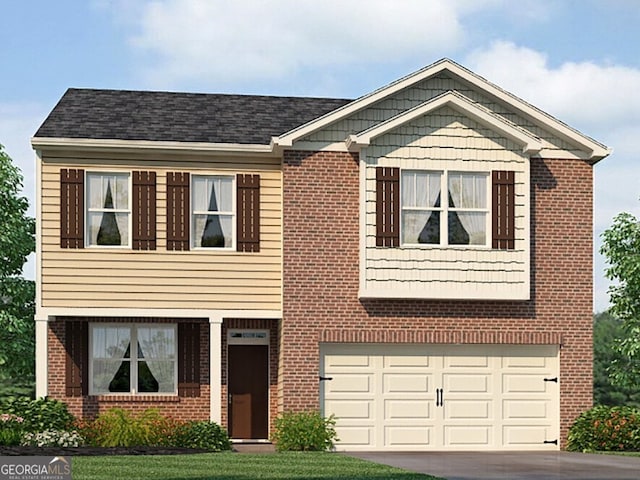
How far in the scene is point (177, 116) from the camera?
31.0m

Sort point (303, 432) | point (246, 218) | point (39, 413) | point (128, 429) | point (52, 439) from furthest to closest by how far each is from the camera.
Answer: point (246, 218) → point (39, 413) → point (303, 432) → point (128, 429) → point (52, 439)

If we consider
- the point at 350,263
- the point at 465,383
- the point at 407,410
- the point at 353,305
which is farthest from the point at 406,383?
the point at 350,263

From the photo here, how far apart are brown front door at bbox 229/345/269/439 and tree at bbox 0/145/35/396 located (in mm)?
9024

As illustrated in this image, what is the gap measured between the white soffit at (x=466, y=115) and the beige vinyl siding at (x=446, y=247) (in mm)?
229

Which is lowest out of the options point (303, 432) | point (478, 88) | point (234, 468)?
point (303, 432)

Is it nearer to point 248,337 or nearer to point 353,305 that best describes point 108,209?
point 248,337

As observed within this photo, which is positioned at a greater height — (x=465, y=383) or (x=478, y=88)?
(x=478, y=88)

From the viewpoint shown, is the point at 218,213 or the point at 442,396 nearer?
the point at 442,396

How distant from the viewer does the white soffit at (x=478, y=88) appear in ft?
94.0

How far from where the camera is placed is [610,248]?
35.4m

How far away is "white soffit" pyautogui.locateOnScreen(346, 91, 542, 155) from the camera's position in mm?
28531

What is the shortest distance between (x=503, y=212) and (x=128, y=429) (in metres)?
9.46

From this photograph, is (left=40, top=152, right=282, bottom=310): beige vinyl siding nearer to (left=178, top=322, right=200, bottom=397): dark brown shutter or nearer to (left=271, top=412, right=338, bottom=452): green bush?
(left=178, top=322, right=200, bottom=397): dark brown shutter

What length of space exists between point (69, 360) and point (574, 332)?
37.5ft
